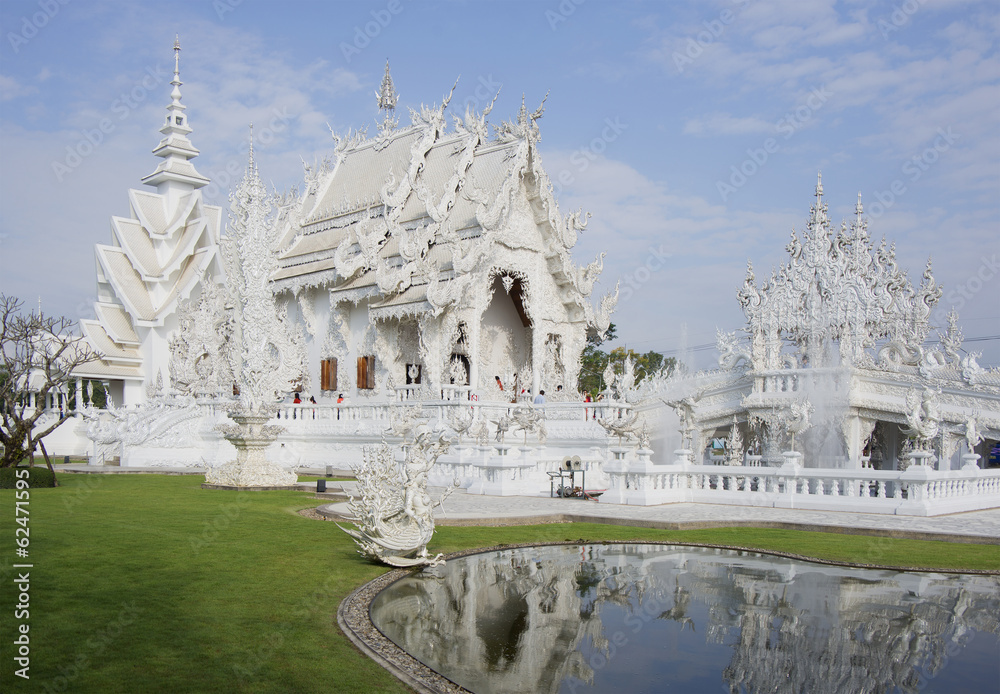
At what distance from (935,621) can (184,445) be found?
20605mm

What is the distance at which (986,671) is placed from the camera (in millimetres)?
5152

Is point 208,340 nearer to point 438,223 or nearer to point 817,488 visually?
point 438,223

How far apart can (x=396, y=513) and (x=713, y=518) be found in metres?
5.25

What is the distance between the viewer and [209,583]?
6531 millimetres

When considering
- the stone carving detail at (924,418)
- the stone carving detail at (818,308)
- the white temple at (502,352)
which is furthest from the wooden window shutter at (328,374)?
the stone carving detail at (924,418)

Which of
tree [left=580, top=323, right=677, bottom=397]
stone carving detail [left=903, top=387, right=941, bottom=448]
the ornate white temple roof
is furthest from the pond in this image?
tree [left=580, top=323, right=677, bottom=397]

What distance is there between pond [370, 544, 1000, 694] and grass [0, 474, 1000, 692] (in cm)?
65

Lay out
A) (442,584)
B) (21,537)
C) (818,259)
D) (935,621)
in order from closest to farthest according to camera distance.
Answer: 1. (935,621)
2. (442,584)
3. (21,537)
4. (818,259)

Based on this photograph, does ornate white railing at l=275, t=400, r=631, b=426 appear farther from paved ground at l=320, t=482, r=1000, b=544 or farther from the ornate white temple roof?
paved ground at l=320, t=482, r=1000, b=544

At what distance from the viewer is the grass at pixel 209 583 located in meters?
4.51

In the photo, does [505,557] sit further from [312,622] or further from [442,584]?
[312,622]

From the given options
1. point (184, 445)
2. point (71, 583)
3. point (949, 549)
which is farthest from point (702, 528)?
point (184, 445)

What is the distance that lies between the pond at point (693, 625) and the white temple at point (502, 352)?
7.15 metres

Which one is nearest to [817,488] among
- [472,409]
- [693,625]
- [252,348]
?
[693,625]
